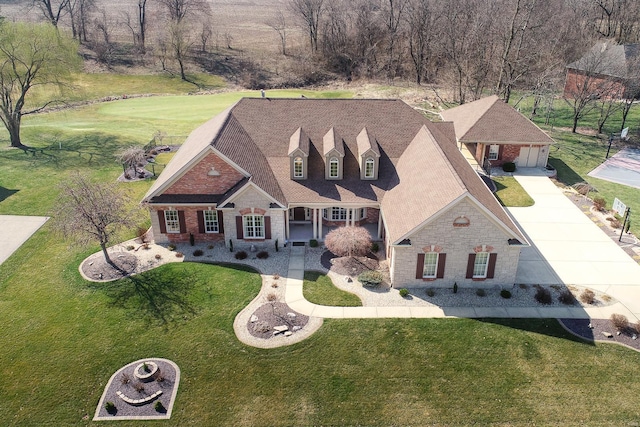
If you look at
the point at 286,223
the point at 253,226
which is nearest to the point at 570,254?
the point at 286,223

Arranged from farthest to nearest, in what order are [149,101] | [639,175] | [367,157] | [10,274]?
[149,101], [639,175], [367,157], [10,274]

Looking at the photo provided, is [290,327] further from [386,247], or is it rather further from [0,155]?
[0,155]

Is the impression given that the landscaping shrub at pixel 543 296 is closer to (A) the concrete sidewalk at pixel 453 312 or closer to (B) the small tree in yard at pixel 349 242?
(A) the concrete sidewalk at pixel 453 312

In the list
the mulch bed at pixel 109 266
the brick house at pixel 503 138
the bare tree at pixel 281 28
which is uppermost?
the bare tree at pixel 281 28

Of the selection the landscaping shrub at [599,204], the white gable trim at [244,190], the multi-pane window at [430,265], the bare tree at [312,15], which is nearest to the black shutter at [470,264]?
the multi-pane window at [430,265]

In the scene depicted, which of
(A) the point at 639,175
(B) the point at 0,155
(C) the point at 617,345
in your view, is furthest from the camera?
(B) the point at 0,155

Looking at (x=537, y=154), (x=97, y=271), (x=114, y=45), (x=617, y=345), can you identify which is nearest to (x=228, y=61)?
(x=114, y=45)

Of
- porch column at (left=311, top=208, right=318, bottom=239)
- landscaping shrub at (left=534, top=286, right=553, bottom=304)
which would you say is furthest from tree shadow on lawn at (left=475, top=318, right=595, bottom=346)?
porch column at (left=311, top=208, right=318, bottom=239)
